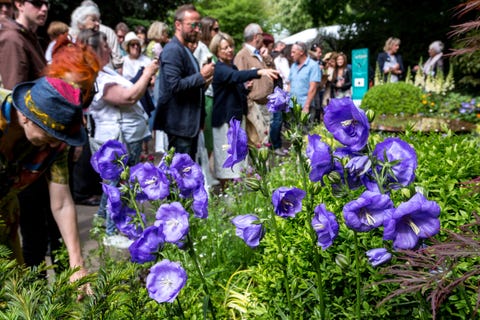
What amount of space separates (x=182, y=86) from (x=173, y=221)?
130 inches

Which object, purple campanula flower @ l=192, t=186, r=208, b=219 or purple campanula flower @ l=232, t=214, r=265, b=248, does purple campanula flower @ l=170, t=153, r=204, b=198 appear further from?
purple campanula flower @ l=232, t=214, r=265, b=248

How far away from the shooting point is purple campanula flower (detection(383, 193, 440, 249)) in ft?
3.65

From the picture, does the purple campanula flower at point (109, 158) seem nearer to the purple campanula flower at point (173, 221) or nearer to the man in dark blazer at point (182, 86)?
the purple campanula flower at point (173, 221)

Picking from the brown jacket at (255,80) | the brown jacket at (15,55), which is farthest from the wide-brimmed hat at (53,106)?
the brown jacket at (255,80)

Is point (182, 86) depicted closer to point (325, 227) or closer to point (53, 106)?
point (53, 106)

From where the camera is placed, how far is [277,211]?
1.43 m

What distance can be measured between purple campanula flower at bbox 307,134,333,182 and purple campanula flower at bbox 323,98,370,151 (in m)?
0.07

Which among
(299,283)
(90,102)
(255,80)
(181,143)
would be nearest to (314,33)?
(255,80)

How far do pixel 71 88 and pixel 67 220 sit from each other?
67 cm

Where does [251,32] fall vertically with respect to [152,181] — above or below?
below

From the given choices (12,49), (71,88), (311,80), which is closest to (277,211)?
(71,88)

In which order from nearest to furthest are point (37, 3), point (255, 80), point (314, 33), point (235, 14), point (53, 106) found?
point (53, 106), point (37, 3), point (255, 80), point (314, 33), point (235, 14)

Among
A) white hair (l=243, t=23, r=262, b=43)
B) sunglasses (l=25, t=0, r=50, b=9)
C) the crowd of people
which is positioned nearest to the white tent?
the crowd of people

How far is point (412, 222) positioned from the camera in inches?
45.4
